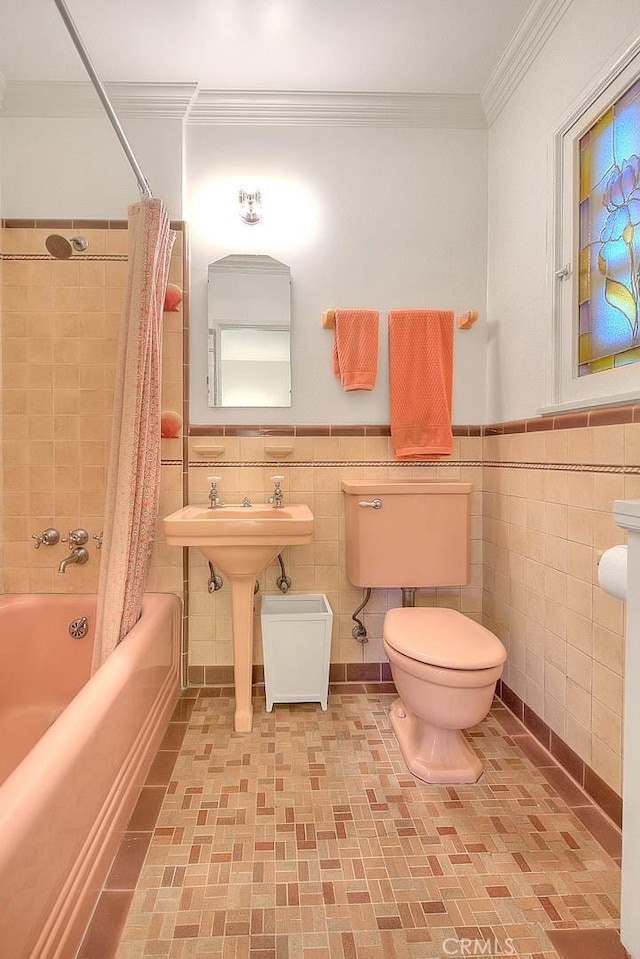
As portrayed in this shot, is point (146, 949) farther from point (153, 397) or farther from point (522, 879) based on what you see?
point (153, 397)

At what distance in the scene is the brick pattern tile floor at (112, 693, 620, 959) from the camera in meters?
1.22

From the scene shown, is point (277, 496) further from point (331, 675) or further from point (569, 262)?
point (569, 262)

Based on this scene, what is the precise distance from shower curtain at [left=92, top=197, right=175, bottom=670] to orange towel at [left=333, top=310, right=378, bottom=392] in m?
0.79

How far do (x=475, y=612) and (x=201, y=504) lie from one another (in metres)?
1.34

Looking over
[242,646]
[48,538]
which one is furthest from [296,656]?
[48,538]

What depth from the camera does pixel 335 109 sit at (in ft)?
8.08

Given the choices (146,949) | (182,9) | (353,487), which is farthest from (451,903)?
(182,9)

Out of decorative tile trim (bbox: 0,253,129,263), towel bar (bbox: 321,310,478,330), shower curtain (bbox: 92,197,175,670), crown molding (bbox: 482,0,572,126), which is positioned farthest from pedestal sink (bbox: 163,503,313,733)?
crown molding (bbox: 482,0,572,126)

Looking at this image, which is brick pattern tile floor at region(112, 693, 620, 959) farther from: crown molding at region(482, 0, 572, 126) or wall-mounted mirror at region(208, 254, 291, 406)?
crown molding at region(482, 0, 572, 126)

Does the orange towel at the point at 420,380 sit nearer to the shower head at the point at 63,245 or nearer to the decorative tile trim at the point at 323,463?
the decorative tile trim at the point at 323,463

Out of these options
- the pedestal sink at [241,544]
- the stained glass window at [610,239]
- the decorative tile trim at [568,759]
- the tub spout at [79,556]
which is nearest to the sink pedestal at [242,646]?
the pedestal sink at [241,544]

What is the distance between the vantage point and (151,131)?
2.42 meters

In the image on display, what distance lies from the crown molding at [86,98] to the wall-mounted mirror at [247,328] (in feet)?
2.22
